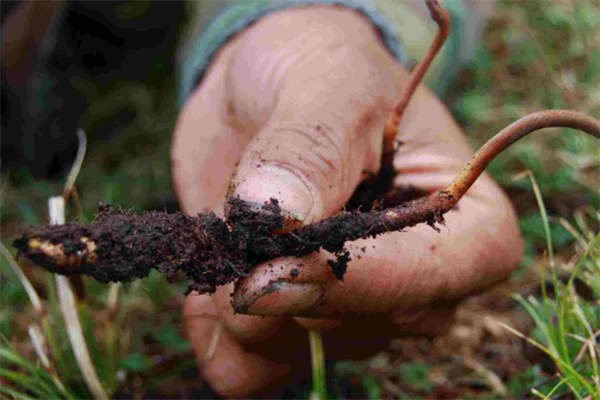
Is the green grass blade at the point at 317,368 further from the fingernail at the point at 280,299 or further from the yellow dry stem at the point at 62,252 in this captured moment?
the yellow dry stem at the point at 62,252

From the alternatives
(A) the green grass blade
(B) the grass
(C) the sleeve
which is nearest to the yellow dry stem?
(B) the grass

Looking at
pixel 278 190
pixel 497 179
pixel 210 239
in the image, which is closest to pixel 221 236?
pixel 210 239

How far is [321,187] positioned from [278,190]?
142 millimetres

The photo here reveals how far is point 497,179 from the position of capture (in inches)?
94.7

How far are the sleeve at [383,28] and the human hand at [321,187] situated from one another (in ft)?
0.65

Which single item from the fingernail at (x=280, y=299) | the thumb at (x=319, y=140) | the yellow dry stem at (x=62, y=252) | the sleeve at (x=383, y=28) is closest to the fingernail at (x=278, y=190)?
the thumb at (x=319, y=140)

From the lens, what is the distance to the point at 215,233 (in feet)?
3.09

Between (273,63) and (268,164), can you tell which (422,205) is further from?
(273,63)

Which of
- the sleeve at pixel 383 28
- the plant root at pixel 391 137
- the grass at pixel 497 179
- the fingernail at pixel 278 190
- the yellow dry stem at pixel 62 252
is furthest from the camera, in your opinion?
the sleeve at pixel 383 28

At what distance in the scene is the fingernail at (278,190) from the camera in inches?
37.5

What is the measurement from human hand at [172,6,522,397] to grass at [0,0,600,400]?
212 mm

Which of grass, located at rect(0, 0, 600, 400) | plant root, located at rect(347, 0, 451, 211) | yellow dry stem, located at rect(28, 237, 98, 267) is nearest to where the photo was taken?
yellow dry stem, located at rect(28, 237, 98, 267)

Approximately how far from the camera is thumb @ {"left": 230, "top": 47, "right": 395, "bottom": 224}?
39.1 inches

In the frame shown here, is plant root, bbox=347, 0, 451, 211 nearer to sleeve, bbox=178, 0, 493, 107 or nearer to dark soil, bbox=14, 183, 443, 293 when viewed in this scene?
dark soil, bbox=14, 183, 443, 293
